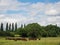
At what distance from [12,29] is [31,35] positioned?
212ft

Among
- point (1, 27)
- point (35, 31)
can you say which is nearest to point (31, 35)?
point (35, 31)

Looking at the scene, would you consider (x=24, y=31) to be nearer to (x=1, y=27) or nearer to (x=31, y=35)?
(x=31, y=35)

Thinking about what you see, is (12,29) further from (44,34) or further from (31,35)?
(31,35)

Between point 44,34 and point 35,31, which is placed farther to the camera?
point 44,34

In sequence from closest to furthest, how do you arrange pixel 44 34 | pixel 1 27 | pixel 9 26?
pixel 44 34 < pixel 1 27 < pixel 9 26

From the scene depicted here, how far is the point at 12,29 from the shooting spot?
501 feet

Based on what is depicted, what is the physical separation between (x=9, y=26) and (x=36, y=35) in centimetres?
6851

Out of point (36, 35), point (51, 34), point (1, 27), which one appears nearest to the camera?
point (36, 35)

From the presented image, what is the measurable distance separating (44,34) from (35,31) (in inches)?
670

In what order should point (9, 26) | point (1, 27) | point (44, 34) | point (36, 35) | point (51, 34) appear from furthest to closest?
1. point (9, 26)
2. point (1, 27)
3. point (51, 34)
4. point (44, 34)
5. point (36, 35)

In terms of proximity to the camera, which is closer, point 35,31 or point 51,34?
point 35,31

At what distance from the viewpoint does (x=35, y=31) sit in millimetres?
88875

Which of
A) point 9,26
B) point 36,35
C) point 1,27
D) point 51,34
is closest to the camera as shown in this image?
point 36,35

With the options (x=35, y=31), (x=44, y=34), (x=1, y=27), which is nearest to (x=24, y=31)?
(x=44, y=34)
